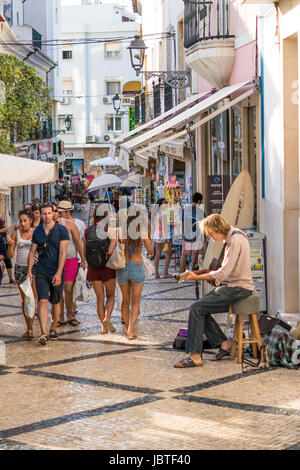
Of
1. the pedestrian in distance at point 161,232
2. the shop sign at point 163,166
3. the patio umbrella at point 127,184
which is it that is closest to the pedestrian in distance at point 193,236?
the pedestrian in distance at point 161,232

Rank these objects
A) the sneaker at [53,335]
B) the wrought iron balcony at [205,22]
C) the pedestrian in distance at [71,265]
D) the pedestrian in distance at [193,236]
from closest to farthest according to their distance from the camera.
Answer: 1. the sneaker at [53,335]
2. the pedestrian in distance at [71,265]
3. the wrought iron balcony at [205,22]
4. the pedestrian in distance at [193,236]

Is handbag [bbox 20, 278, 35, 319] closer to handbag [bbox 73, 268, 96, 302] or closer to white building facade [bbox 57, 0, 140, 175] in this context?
handbag [bbox 73, 268, 96, 302]

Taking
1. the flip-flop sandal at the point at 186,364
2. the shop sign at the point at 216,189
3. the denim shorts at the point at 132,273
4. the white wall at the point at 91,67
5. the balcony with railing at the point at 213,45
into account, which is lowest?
the flip-flop sandal at the point at 186,364

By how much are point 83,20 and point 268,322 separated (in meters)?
62.1

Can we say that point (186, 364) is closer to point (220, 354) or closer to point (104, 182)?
point (220, 354)

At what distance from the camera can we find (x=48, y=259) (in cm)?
1082

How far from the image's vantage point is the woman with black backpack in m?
11.2

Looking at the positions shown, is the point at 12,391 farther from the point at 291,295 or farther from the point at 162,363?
the point at 291,295

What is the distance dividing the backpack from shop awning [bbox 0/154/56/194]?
1.08 metres

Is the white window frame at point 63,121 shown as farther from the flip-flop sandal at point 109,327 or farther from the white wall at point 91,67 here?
the flip-flop sandal at point 109,327

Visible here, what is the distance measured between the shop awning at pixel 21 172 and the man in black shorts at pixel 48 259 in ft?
2.11

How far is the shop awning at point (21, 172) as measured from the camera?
36.9 ft

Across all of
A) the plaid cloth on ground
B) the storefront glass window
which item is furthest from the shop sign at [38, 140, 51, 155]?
the plaid cloth on ground

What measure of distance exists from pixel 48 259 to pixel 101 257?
709mm
